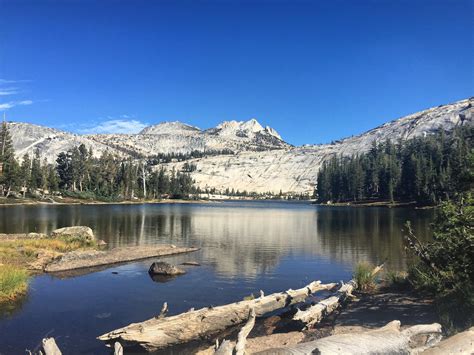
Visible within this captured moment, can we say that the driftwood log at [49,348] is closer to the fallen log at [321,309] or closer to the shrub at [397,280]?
the fallen log at [321,309]

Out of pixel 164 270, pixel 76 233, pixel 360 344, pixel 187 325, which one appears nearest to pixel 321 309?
pixel 187 325

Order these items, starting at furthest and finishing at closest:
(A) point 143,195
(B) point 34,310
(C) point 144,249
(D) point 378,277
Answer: (A) point 143,195, (C) point 144,249, (D) point 378,277, (B) point 34,310

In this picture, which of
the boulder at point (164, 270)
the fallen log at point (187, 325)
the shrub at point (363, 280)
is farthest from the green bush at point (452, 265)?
the boulder at point (164, 270)

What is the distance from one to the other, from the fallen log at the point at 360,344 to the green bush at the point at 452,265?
4153 mm

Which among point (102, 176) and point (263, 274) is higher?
point (102, 176)

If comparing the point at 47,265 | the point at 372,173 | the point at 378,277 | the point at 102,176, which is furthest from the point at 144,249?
the point at 372,173

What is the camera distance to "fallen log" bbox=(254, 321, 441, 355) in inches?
371

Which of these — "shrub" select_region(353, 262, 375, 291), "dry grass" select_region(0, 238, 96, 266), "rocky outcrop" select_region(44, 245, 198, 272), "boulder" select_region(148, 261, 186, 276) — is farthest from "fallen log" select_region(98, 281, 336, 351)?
"dry grass" select_region(0, 238, 96, 266)

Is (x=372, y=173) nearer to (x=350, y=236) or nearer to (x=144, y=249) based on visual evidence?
(x=350, y=236)

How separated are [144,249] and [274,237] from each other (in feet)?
76.3

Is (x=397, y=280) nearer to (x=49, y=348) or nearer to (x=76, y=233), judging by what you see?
(x=49, y=348)

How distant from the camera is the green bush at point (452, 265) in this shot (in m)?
16.2

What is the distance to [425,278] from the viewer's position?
72.4 feet

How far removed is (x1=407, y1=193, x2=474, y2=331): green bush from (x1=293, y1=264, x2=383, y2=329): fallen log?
4.14 metres
